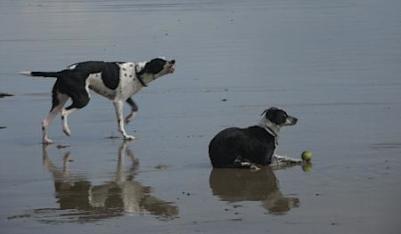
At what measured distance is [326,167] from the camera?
31.6 feet

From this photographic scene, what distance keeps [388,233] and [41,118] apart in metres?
6.65

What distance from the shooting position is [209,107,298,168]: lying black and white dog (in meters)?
Answer: 9.80

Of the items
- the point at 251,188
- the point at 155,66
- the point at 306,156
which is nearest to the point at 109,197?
the point at 251,188

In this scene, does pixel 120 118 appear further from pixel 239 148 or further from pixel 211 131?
pixel 239 148

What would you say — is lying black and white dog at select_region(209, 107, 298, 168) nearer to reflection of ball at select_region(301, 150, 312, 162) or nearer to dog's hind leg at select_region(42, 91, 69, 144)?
reflection of ball at select_region(301, 150, 312, 162)

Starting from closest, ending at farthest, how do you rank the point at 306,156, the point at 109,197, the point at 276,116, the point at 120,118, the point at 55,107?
the point at 109,197
the point at 306,156
the point at 276,116
the point at 120,118
the point at 55,107

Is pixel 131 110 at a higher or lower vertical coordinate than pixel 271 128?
higher

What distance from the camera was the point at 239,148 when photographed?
32.4ft

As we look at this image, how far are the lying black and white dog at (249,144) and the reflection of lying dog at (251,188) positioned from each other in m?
0.11

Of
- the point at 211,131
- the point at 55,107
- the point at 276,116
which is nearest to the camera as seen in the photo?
the point at 276,116

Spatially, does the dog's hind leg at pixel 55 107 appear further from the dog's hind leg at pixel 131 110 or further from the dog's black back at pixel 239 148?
the dog's black back at pixel 239 148

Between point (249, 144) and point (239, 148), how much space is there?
104 mm

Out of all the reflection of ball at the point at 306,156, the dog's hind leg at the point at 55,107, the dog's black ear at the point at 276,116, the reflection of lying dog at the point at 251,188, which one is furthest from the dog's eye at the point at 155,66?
the reflection of ball at the point at 306,156

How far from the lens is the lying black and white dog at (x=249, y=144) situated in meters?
9.80
